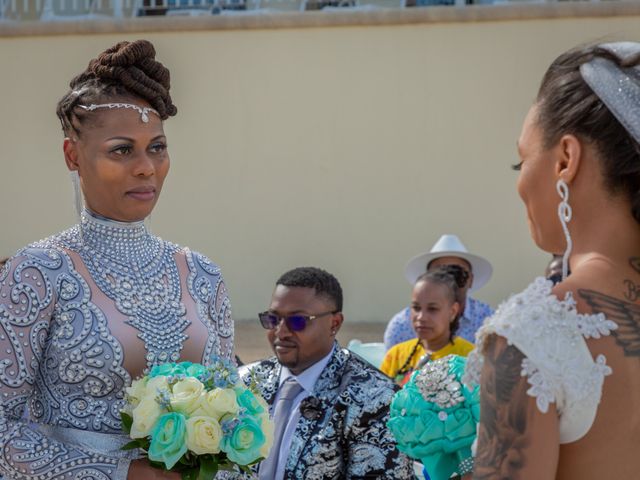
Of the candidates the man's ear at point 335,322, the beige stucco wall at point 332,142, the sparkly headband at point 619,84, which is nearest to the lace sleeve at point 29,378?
the sparkly headband at point 619,84

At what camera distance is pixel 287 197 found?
13.2 metres

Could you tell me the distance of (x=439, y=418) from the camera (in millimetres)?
3123

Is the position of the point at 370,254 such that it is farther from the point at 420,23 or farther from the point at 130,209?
the point at 130,209

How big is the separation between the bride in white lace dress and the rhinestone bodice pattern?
1349mm

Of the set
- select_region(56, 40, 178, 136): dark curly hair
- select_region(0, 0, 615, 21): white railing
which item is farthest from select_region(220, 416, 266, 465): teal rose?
select_region(0, 0, 615, 21): white railing

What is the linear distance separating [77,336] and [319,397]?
160cm

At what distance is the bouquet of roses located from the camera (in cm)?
293

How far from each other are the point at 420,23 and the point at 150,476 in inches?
409

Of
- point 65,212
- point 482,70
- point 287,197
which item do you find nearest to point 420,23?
point 482,70

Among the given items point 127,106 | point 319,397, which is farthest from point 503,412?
point 319,397

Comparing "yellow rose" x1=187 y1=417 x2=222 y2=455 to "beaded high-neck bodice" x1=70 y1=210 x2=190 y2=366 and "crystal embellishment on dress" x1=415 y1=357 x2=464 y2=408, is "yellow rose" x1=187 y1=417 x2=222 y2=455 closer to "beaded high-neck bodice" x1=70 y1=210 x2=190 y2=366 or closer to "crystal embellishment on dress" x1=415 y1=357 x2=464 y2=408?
"beaded high-neck bodice" x1=70 y1=210 x2=190 y2=366

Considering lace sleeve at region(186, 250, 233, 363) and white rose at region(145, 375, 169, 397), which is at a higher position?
lace sleeve at region(186, 250, 233, 363)

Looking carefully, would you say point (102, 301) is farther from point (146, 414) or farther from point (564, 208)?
point (564, 208)

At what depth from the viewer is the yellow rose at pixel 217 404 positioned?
9.78 feet
